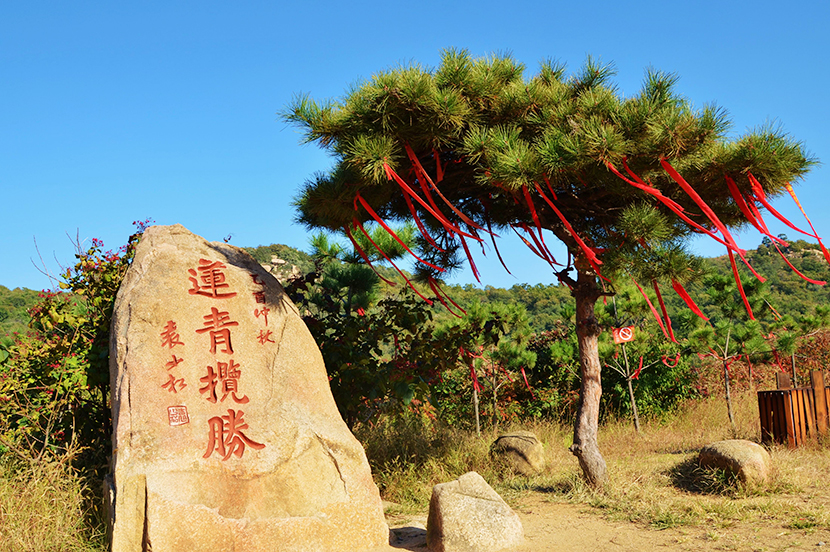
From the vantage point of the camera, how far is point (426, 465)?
245 inches

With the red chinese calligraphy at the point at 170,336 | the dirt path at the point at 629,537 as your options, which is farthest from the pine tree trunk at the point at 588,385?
the red chinese calligraphy at the point at 170,336

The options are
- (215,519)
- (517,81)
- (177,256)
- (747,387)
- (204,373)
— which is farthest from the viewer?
(747,387)

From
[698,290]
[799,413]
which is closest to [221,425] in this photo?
[799,413]

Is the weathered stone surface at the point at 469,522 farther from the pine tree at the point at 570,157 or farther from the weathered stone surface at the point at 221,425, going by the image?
the pine tree at the point at 570,157

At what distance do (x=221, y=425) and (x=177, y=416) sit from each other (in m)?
0.31

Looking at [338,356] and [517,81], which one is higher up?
[517,81]

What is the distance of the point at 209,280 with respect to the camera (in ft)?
15.5

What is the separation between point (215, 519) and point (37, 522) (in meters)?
1.24

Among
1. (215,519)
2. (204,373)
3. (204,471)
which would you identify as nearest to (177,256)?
(204,373)

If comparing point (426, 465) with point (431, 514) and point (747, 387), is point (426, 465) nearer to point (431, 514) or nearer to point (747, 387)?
point (431, 514)

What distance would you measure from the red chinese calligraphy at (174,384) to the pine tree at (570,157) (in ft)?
6.32

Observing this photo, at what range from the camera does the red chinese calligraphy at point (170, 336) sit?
14.2 feet

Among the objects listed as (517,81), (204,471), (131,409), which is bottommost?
(204,471)

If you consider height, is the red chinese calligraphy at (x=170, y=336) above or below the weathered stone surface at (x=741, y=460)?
above
